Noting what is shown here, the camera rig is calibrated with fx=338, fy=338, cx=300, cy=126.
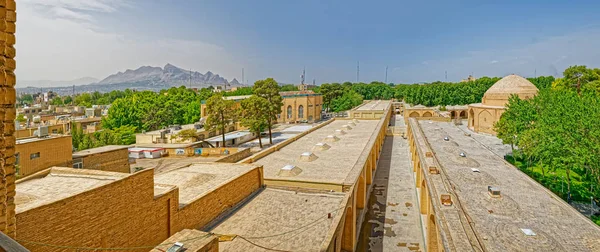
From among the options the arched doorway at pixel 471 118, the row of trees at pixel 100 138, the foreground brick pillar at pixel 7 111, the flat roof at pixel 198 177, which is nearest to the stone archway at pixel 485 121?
the arched doorway at pixel 471 118

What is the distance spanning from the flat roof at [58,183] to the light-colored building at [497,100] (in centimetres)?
3891

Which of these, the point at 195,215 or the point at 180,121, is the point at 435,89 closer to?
the point at 180,121

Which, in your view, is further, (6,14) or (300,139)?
(300,139)

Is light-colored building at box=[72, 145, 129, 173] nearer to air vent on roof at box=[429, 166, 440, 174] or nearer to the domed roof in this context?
air vent on roof at box=[429, 166, 440, 174]

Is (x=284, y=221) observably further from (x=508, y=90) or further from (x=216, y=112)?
(x=508, y=90)

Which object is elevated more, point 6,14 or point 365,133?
point 6,14

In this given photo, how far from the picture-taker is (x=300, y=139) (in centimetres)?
2441

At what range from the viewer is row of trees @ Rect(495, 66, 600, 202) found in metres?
14.8

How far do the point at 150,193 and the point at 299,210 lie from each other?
14.9 feet

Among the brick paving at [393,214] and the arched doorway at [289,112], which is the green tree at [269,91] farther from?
the arched doorway at [289,112]

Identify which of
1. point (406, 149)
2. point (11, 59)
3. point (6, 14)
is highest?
point (6, 14)

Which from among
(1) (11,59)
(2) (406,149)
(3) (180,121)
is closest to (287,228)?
(1) (11,59)

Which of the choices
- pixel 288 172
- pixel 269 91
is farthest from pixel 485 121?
pixel 288 172

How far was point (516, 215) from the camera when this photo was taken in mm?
10141
